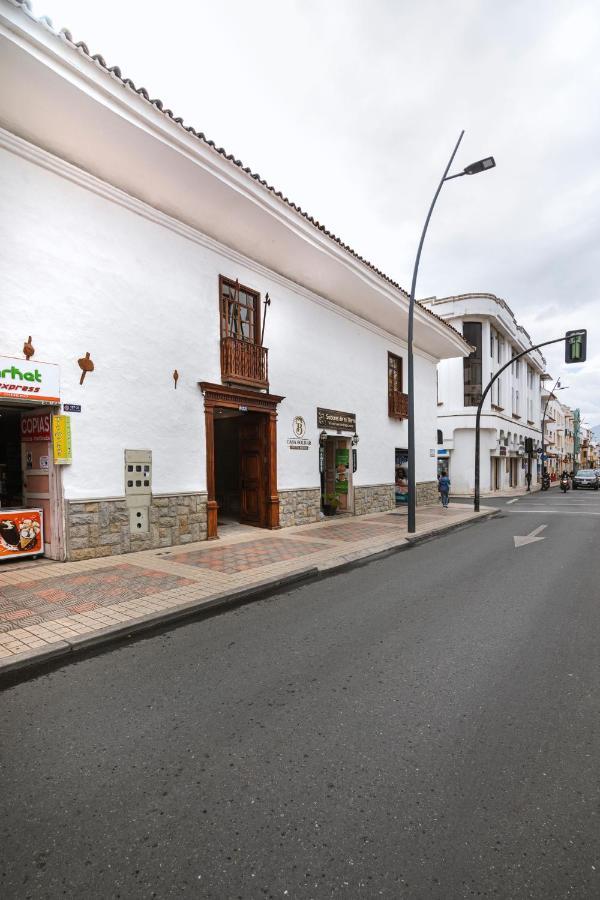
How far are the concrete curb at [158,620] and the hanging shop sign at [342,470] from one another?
6.38m

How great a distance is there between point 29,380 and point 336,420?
880 centimetres

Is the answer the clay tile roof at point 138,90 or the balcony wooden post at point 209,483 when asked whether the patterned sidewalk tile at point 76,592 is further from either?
the clay tile roof at point 138,90

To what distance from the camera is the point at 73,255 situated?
26.0ft

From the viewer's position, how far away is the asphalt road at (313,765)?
74.1 inches

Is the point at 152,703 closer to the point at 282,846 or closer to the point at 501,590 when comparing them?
the point at 282,846

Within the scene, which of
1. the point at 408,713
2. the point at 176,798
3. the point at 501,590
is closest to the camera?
the point at 176,798

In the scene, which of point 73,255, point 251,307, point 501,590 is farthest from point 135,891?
point 251,307

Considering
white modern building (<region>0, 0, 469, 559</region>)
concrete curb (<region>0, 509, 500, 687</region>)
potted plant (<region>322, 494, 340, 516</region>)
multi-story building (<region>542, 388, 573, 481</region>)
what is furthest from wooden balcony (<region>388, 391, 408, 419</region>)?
multi-story building (<region>542, 388, 573, 481</region>)

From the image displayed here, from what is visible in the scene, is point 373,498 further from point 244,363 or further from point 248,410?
point 244,363

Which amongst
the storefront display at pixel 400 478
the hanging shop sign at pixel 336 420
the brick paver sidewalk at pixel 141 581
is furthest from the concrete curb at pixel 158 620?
the storefront display at pixel 400 478

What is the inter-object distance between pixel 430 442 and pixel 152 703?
60.1 feet

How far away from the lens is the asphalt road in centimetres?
188

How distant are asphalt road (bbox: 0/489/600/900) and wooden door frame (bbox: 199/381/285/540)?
5.42 metres

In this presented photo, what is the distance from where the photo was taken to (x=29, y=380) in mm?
7266
